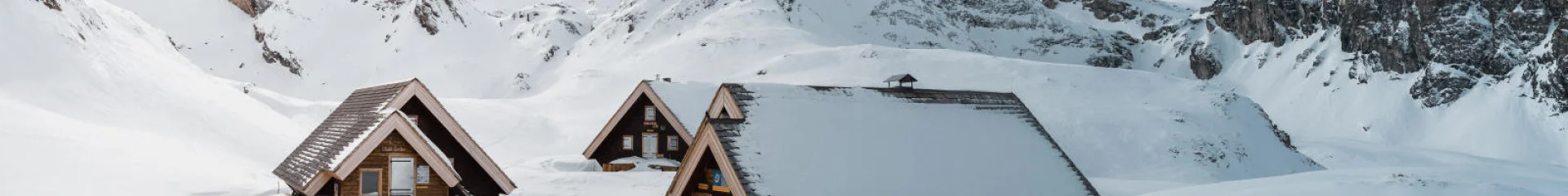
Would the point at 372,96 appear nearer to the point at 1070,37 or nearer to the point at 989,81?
the point at 989,81

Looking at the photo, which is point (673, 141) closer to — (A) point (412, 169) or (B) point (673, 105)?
(B) point (673, 105)

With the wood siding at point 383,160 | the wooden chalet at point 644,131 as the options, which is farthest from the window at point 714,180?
the wooden chalet at point 644,131

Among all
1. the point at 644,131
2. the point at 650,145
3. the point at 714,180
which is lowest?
the point at 714,180

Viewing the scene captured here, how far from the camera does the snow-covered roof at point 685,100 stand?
33469 millimetres

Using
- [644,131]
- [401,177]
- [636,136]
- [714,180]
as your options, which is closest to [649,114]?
[644,131]

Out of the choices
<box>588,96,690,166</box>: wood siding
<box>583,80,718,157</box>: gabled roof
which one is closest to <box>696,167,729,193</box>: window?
<box>583,80,718,157</box>: gabled roof

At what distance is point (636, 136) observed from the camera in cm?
3488

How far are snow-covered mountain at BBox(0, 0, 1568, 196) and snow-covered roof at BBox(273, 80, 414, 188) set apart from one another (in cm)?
569

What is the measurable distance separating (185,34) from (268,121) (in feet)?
157

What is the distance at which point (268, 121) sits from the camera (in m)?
40.5

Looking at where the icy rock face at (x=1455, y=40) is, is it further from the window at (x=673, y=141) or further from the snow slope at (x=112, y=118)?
the snow slope at (x=112, y=118)

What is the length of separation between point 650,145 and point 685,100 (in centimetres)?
163

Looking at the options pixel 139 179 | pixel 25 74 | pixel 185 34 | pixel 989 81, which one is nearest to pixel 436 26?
pixel 185 34

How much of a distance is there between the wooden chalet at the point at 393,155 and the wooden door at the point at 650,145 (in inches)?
608
